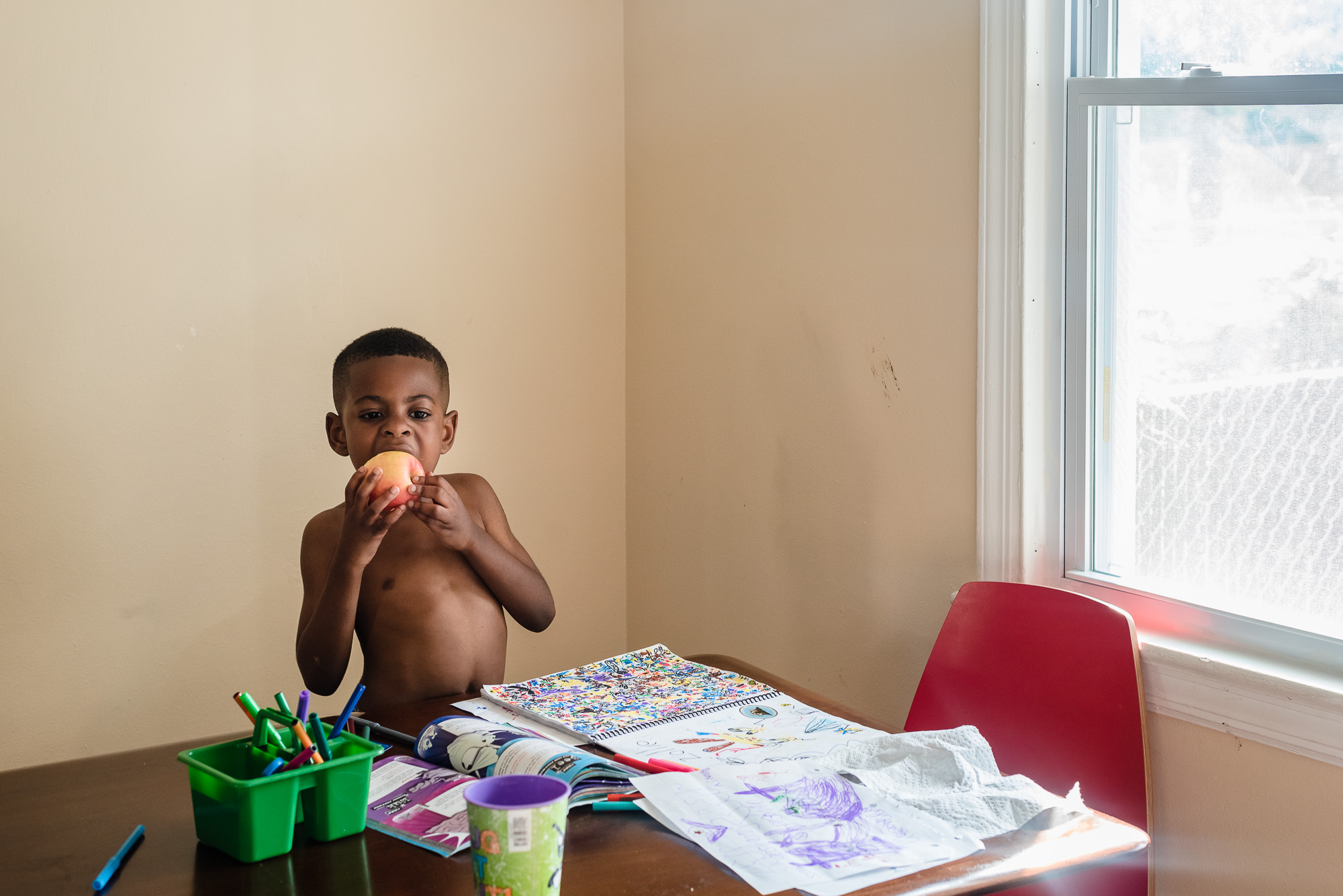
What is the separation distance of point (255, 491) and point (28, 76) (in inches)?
36.9

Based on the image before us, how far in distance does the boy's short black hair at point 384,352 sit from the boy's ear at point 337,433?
32mm

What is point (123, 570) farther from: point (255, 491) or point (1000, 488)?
point (1000, 488)

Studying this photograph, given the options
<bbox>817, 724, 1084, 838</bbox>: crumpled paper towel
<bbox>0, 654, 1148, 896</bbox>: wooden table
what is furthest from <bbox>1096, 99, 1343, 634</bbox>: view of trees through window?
<bbox>0, 654, 1148, 896</bbox>: wooden table

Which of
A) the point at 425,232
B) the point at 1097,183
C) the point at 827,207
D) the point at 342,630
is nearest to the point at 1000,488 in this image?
the point at 1097,183

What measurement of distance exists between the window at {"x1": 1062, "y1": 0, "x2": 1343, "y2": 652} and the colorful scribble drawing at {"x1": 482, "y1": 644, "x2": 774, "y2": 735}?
0.66 m

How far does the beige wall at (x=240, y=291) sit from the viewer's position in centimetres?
207

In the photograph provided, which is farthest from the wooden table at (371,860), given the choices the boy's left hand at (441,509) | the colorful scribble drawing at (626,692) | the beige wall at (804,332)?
the beige wall at (804,332)

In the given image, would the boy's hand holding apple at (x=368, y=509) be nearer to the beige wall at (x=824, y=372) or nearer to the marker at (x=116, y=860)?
the marker at (x=116, y=860)

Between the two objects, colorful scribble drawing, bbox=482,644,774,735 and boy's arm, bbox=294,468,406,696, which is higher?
boy's arm, bbox=294,468,406,696

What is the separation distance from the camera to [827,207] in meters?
2.08

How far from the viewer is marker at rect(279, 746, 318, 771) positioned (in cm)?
98

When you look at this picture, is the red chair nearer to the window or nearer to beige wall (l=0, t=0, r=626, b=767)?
the window

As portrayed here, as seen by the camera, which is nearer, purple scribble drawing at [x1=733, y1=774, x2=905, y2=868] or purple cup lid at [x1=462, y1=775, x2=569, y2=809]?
purple cup lid at [x1=462, y1=775, x2=569, y2=809]

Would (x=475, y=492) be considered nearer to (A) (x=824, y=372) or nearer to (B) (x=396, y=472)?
(B) (x=396, y=472)
